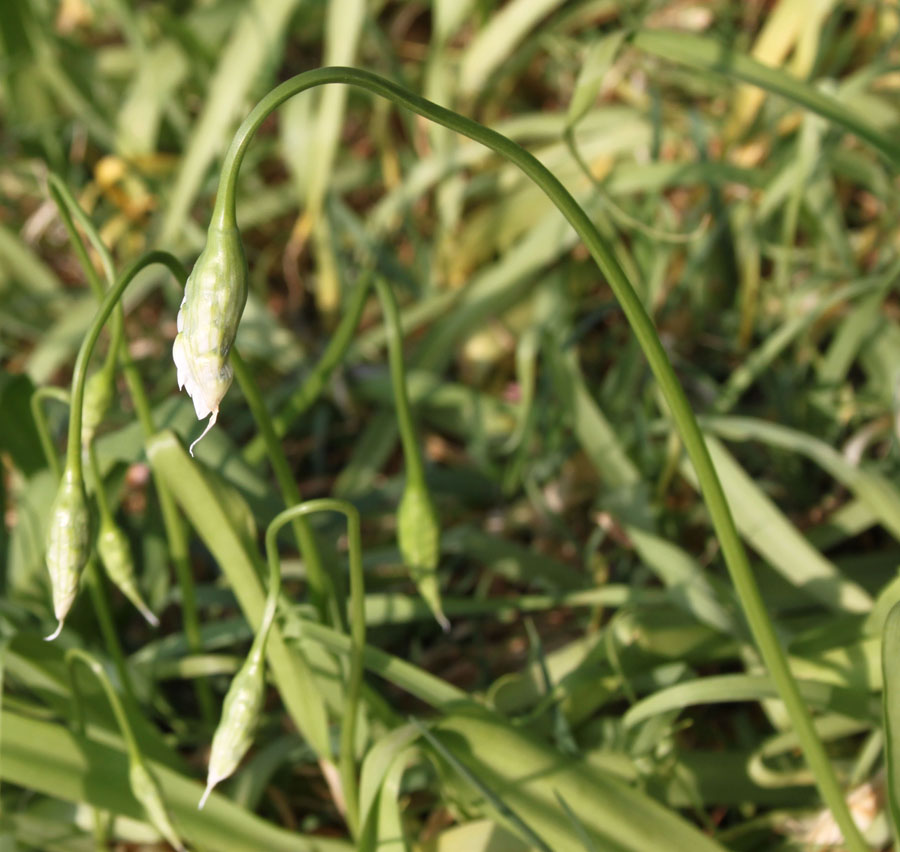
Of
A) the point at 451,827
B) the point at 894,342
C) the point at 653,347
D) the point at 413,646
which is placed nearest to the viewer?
the point at 653,347

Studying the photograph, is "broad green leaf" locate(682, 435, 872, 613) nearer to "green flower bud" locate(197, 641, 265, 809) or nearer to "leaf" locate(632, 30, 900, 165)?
"leaf" locate(632, 30, 900, 165)

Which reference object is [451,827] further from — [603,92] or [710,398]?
[603,92]

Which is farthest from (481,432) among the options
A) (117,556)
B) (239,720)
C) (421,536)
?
(239,720)

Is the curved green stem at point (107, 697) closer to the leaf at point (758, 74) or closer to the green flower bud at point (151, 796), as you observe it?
the green flower bud at point (151, 796)

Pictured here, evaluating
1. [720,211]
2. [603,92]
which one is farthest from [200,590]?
[603,92]

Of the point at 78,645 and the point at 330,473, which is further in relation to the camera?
the point at 330,473

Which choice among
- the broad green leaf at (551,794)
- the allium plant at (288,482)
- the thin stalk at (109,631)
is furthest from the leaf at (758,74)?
the thin stalk at (109,631)

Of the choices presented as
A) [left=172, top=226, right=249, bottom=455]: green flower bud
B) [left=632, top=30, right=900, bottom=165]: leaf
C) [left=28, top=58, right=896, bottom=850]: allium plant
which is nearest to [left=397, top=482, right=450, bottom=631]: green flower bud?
[left=28, top=58, right=896, bottom=850]: allium plant
